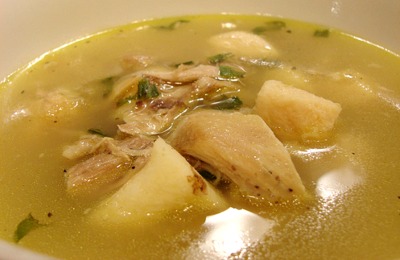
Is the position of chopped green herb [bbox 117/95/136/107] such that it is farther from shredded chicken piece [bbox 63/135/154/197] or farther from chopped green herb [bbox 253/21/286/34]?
chopped green herb [bbox 253/21/286/34]

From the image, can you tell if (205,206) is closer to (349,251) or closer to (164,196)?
(164,196)

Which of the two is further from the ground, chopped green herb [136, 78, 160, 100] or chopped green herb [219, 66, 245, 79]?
chopped green herb [136, 78, 160, 100]

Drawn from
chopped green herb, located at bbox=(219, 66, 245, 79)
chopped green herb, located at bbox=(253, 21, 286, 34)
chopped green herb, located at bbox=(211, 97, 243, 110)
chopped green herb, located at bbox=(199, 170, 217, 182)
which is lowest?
chopped green herb, located at bbox=(199, 170, 217, 182)

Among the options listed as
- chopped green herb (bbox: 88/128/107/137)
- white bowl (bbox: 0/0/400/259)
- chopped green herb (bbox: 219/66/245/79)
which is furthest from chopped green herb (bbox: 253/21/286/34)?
chopped green herb (bbox: 88/128/107/137)

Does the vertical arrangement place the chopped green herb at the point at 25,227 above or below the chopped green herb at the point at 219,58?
below

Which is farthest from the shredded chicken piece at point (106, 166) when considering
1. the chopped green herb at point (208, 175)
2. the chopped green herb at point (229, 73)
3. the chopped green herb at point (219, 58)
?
the chopped green herb at point (219, 58)

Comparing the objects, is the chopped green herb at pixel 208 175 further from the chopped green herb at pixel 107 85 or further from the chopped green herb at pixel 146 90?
the chopped green herb at pixel 107 85

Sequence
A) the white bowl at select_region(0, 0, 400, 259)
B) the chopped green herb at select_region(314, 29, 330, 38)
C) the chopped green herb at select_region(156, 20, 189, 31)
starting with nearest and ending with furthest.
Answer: the white bowl at select_region(0, 0, 400, 259), the chopped green herb at select_region(314, 29, 330, 38), the chopped green herb at select_region(156, 20, 189, 31)
